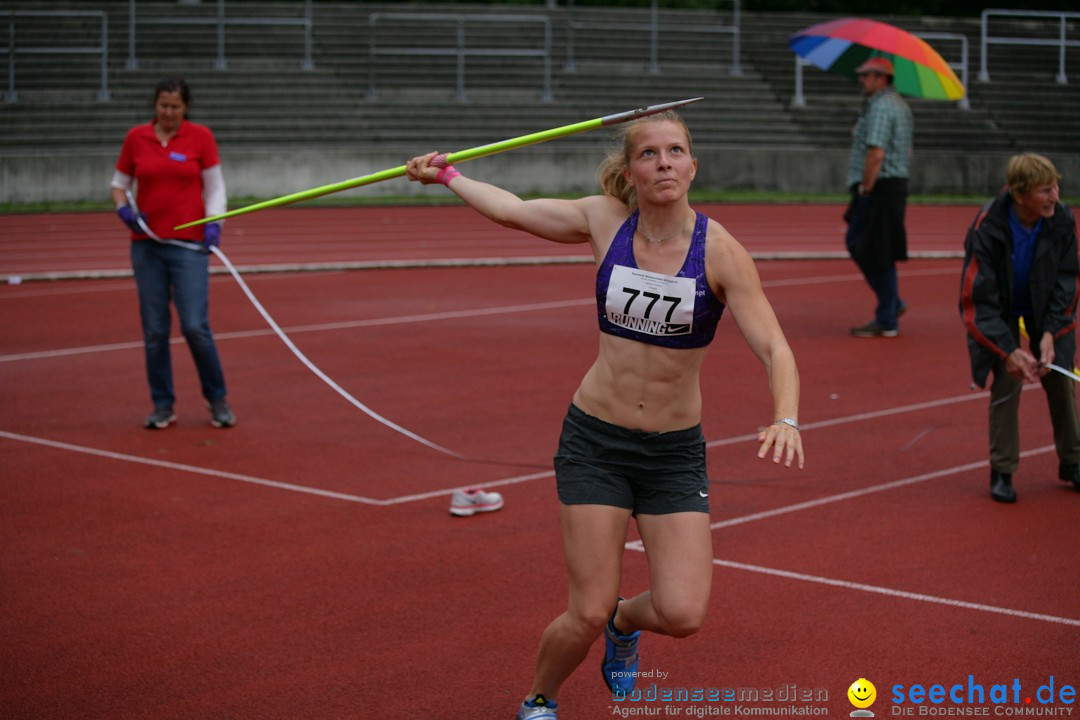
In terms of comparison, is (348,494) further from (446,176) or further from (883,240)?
(883,240)

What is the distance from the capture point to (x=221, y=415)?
930cm

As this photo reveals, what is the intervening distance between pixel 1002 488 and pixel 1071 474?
542 millimetres

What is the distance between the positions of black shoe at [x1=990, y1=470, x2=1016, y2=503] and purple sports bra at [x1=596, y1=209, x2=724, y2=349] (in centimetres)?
369

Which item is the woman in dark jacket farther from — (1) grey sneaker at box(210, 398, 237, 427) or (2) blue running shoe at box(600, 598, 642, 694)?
(1) grey sneaker at box(210, 398, 237, 427)

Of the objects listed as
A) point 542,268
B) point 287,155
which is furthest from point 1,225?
point 542,268

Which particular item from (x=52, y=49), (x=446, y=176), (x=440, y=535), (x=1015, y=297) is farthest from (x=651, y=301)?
(x=52, y=49)

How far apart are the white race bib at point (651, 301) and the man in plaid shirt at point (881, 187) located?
328 inches

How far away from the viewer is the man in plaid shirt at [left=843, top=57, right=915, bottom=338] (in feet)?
40.6

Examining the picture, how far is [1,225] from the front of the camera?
21500mm

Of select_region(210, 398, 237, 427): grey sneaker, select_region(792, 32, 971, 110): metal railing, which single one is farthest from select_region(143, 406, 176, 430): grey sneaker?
select_region(792, 32, 971, 110): metal railing

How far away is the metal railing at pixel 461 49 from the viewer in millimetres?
30047

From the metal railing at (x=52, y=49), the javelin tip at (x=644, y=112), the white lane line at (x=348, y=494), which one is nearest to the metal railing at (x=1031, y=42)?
the metal railing at (x=52, y=49)

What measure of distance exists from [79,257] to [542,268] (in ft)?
20.8

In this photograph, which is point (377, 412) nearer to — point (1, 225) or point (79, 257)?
point (79, 257)
